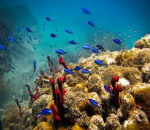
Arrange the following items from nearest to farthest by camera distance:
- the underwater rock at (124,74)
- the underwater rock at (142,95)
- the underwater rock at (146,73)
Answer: the underwater rock at (142,95) → the underwater rock at (124,74) → the underwater rock at (146,73)

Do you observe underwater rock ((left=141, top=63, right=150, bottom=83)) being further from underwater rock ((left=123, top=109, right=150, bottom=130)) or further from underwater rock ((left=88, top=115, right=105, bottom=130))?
underwater rock ((left=88, top=115, right=105, bottom=130))

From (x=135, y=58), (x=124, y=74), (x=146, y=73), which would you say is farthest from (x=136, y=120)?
(x=135, y=58)

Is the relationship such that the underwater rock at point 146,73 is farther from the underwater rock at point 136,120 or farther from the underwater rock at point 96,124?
the underwater rock at point 96,124

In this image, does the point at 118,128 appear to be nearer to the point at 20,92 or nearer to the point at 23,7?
the point at 20,92

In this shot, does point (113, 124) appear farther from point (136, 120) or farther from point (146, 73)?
point (146, 73)

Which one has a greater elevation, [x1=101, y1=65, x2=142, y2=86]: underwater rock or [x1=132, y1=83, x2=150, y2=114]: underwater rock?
[x1=101, y1=65, x2=142, y2=86]: underwater rock

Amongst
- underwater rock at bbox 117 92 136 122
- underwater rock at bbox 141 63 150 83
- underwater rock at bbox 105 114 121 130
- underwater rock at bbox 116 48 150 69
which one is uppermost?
underwater rock at bbox 116 48 150 69

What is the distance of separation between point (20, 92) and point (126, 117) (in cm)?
1564

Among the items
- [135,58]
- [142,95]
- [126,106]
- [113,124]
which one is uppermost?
[135,58]

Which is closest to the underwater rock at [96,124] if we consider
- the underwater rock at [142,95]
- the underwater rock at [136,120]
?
the underwater rock at [136,120]

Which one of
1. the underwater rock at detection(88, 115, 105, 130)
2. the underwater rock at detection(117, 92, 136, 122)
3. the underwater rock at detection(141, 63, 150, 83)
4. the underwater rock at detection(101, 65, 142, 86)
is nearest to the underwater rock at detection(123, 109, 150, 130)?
the underwater rock at detection(117, 92, 136, 122)

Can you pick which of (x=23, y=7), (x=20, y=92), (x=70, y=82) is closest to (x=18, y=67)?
(x=20, y=92)

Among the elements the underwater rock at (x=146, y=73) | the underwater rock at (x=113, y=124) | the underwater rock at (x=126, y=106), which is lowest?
the underwater rock at (x=113, y=124)

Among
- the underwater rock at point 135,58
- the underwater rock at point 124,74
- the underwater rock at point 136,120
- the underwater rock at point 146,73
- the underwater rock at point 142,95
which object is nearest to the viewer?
the underwater rock at point 136,120
